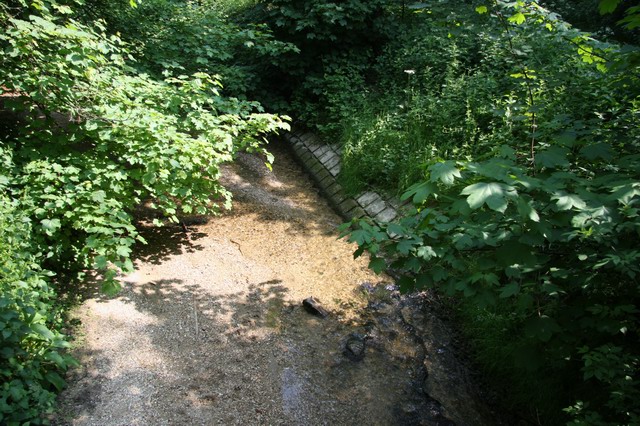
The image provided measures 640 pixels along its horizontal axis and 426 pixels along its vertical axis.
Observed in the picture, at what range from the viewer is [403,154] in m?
6.37

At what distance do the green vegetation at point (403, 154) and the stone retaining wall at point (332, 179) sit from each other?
228 millimetres

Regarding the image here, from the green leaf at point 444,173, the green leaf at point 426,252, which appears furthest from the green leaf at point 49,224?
the green leaf at point 444,173

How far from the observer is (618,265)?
96.9 inches

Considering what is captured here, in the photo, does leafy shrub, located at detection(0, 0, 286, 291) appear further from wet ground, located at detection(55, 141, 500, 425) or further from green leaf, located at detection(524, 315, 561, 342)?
green leaf, located at detection(524, 315, 561, 342)

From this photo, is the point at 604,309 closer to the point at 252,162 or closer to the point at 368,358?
the point at 368,358

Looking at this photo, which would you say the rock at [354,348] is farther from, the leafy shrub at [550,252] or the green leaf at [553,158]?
the green leaf at [553,158]

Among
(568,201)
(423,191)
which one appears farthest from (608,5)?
(423,191)

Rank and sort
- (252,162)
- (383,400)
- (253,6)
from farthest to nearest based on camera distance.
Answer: (253,6) < (252,162) < (383,400)

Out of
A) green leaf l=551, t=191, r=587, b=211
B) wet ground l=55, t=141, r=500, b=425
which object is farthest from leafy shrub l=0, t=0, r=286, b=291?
green leaf l=551, t=191, r=587, b=211

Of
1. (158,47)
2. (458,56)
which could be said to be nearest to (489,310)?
(458,56)

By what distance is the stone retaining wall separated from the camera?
6154 millimetres

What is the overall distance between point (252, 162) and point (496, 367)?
5.15 metres

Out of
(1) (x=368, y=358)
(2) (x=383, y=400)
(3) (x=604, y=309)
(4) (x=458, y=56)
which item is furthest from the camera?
(4) (x=458, y=56)

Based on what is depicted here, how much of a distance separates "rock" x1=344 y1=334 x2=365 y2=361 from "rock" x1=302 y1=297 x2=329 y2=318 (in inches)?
15.8
